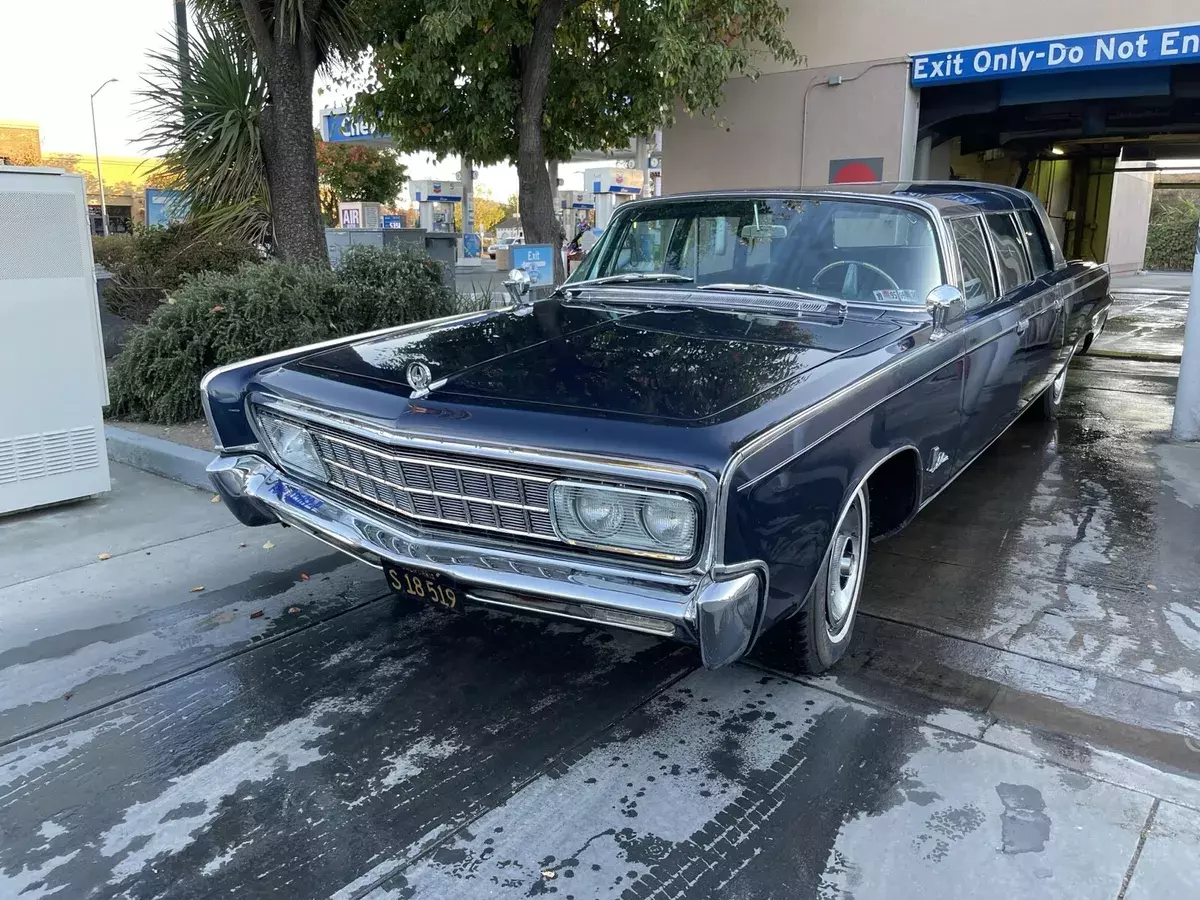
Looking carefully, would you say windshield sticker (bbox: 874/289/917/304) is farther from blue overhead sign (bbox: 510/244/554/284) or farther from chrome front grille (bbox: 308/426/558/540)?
blue overhead sign (bbox: 510/244/554/284)

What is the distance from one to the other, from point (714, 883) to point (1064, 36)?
9808 mm

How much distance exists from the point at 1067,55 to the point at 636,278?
7.26 metres

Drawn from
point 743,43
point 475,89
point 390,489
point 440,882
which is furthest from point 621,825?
point 743,43

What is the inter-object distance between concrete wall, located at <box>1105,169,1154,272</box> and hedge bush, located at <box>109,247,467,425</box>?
22906mm

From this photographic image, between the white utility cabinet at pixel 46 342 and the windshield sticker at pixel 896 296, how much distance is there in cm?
400

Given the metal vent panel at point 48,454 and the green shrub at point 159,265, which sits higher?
the green shrub at point 159,265

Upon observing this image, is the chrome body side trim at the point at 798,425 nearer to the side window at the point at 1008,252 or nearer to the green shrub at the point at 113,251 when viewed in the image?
the side window at the point at 1008,252

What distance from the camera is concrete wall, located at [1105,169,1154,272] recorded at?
84.3 ft

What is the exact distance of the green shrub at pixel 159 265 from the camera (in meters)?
8.85

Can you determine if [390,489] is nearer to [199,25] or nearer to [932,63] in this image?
[199,25]

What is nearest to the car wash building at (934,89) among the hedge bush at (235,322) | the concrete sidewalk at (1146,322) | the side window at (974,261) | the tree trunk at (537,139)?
the concrete sidewalk at (1146,322)

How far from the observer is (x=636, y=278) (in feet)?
14.6

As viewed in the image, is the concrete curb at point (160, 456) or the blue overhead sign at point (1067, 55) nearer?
the concrete curb at point (160, 456)

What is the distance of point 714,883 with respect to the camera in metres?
2.46
